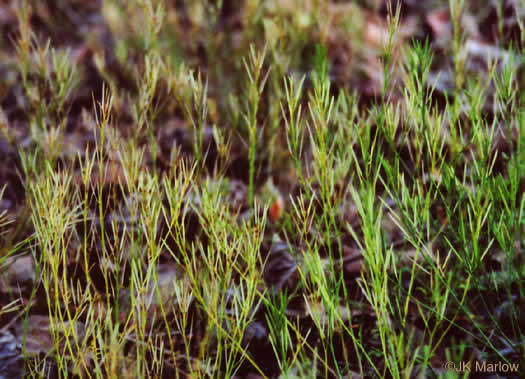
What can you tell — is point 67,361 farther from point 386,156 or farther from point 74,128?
point 386,156

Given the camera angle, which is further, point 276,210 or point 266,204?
point 276,210

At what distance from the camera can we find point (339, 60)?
5.69 feet

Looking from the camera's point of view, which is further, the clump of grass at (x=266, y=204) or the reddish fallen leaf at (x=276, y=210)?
the reddish fallen leaf at (x=276, y=210)

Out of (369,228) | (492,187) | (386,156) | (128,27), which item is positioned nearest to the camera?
(369,228)

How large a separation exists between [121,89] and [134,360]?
39.3 inches

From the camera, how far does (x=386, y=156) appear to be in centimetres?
137

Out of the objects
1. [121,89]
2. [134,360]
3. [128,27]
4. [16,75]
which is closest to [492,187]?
[134,360]

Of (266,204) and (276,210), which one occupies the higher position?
(266,204)

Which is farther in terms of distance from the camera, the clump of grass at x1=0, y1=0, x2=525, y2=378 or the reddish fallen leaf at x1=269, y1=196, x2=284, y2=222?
the reddish fallen leaf at x1=269, y1=196, x2=284, y2=222

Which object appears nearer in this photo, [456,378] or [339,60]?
[456,378]

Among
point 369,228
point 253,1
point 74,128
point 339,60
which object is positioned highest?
point 253,1

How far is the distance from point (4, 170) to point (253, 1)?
99 cm

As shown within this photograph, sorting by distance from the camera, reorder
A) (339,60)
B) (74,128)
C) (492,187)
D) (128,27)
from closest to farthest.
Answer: (492,187)
(74,128)
(339,60)
(128,27)

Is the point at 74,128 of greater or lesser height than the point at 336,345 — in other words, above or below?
above
